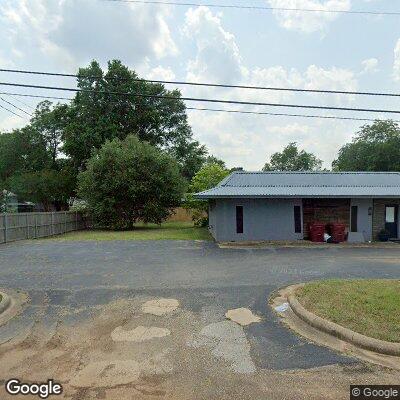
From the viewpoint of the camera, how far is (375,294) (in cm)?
729

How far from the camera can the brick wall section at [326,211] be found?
1914 cm

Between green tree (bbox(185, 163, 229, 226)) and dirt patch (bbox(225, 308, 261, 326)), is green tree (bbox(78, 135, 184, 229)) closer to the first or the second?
green tree (bbox(185, 163, 229, 226))

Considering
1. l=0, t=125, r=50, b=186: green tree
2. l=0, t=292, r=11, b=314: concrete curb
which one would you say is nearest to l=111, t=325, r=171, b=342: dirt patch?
l=0, t=292, r=11, b=314: concrete curb

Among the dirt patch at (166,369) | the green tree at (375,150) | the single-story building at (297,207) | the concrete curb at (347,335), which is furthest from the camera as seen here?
the green tree at (375,150)

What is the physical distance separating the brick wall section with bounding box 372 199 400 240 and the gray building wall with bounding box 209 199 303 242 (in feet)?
13.7

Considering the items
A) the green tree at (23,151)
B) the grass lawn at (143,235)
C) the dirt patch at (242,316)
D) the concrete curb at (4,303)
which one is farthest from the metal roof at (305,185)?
the green tree at (23,151)

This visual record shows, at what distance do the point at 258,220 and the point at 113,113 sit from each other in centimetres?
2382

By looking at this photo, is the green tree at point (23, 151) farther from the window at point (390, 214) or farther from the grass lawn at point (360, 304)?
the grass lawn at point (360, 304)

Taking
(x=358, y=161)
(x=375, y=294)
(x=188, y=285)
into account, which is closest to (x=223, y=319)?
(x=188, y=285)

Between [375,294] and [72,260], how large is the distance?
9.87m

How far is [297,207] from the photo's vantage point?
18.8 meters

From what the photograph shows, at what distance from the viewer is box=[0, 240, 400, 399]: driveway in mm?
4152

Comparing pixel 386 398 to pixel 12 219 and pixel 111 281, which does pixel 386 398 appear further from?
pixel 12 219

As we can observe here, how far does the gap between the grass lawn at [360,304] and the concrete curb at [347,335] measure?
0.14 m
